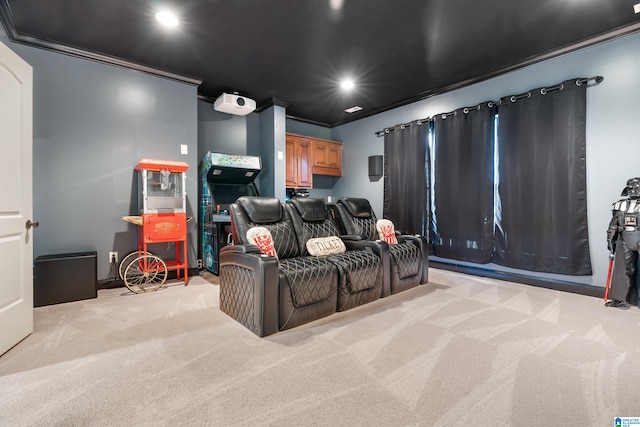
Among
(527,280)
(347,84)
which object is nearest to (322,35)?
(347,84)

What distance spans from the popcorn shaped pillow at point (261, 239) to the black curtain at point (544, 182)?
10.2 ft

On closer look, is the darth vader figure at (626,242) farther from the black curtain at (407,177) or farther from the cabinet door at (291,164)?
the cabinet door at (291,164)

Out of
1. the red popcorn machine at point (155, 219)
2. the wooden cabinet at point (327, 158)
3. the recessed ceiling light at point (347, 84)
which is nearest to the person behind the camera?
the red popcorn machine at point (155, 219)

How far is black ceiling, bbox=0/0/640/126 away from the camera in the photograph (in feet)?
8.59

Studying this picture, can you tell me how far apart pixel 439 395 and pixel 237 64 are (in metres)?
4.00

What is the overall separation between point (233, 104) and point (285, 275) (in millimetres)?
3316

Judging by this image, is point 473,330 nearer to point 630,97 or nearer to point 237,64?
point 630,97

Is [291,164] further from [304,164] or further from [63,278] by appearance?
[63,278]

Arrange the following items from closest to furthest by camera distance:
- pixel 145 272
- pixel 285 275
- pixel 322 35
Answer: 1. pixel 285 275
2. pixel 322 35
3. pixel 145 272

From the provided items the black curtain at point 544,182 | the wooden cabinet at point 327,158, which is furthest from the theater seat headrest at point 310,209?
the wooden cabinet at point 327,158

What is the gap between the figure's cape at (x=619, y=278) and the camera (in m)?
2.79

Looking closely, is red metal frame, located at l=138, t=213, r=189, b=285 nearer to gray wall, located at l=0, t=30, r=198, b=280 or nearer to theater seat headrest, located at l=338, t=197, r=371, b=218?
gray wall, located at l=0, t=30, r=198, b=280

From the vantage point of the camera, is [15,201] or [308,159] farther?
[308,159]

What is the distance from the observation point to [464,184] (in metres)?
4.22
